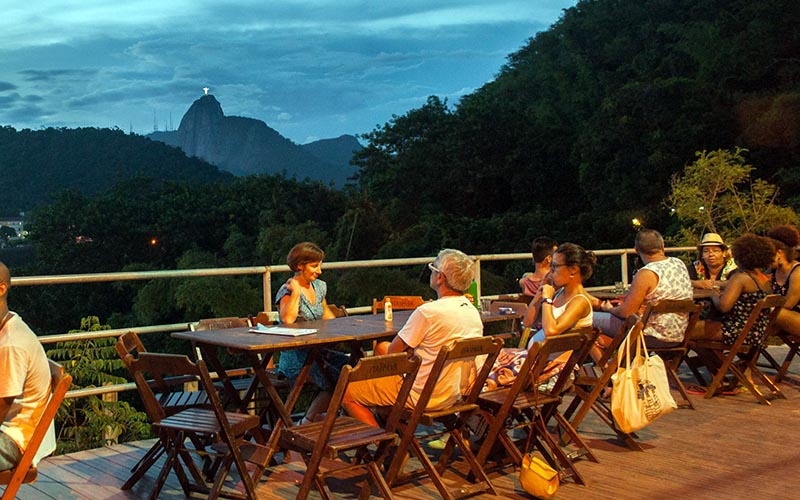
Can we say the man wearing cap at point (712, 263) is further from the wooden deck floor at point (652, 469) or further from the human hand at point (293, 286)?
the human hand at point (293, 286)

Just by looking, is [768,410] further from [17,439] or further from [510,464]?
[17,439]

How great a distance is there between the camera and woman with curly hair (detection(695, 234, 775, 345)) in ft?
20.9

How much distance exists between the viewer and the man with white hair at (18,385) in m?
3.17

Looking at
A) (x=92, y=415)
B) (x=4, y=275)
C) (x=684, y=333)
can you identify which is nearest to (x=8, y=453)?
(x=4, y=275)

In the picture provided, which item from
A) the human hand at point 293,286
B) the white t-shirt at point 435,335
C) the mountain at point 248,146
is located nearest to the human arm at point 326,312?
the human hand at point 293,286

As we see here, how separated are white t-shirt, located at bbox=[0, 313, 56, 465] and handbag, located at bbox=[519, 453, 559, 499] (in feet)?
6.80

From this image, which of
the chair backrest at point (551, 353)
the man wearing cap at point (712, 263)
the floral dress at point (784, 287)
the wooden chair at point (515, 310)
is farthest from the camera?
the man wearing cap at point (712, 263)

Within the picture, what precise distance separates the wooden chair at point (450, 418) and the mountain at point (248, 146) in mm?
63874

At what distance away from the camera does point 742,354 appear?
6.61 m

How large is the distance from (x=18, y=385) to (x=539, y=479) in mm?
A: 2236

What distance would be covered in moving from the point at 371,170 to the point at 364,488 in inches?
1476

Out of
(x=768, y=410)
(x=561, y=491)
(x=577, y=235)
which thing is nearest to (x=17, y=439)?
(x=561, y=491)

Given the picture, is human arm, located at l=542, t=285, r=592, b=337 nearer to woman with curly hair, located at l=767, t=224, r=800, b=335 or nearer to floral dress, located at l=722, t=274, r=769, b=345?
floral dress, located at l=722, t=274, r=769, b=345

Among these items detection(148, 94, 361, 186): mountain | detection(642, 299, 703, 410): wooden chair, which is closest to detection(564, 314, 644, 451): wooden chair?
detection(642, 299, 703, 410): wooden chair
